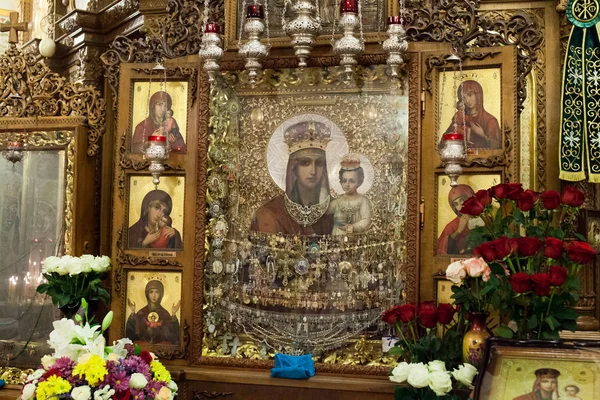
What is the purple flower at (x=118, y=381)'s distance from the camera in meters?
3.81

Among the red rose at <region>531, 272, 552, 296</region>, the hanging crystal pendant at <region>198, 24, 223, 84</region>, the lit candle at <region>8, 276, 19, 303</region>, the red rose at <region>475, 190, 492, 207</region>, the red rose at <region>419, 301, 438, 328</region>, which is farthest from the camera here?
the lit candle at <region>8, 276, 19, 303</region>

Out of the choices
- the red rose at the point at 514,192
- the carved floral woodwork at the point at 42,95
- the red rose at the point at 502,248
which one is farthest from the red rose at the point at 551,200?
the carved floral woodwork at the point at 42,95

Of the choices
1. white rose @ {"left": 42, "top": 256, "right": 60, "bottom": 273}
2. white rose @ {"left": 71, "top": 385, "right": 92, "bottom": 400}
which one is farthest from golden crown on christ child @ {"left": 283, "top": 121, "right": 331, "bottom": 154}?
white rose @ {"left": 71, "top": 385, "right": 92, "bottom": 400}

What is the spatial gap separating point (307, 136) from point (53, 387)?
2.38 meters

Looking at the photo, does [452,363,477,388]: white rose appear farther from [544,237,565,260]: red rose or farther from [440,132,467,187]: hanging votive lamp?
[440,132,467,187]: hanging votive lamp

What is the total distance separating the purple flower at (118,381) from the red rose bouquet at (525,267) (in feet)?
5.61

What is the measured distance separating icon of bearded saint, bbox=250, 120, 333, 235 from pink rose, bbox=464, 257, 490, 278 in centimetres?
121

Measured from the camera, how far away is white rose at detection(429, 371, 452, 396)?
13.9 feet

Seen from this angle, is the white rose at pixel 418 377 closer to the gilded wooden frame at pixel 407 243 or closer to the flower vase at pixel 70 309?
the gilded wooden frame at pixel 407 243

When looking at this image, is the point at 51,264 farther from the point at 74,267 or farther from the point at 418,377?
the point at 418,377

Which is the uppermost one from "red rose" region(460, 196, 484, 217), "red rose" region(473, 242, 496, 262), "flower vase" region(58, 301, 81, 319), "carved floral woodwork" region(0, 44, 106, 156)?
"carved floral woodwork" region(0, 44, 106, 156)

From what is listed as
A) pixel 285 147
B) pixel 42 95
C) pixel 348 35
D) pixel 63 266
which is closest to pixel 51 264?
pixel 63 266

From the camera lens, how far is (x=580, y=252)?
4.14 m

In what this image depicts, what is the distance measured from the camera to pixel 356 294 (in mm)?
5309
